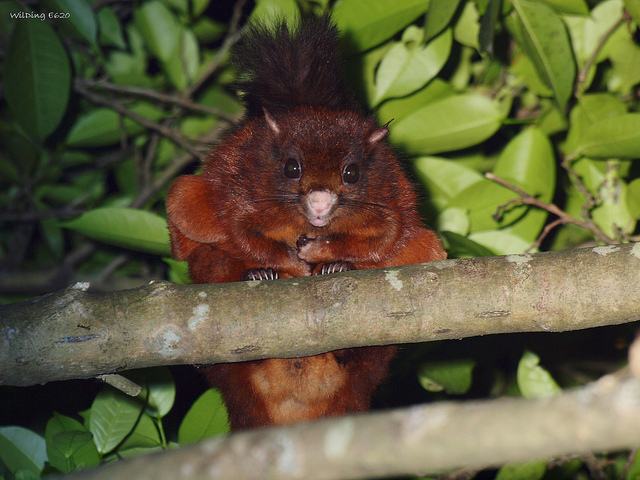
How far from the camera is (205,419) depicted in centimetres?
256

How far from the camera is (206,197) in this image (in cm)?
238

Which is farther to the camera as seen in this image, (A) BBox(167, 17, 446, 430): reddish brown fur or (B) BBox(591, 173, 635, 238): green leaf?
(B) BBox(591, 173, 635, 238): green leaf

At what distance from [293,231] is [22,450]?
154 centimetres

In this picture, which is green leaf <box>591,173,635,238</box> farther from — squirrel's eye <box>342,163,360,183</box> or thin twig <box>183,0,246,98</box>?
thin twig <box>183,0,246,98</box>

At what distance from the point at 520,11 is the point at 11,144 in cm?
342

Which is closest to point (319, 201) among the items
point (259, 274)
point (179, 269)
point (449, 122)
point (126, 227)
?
point (259, 274)

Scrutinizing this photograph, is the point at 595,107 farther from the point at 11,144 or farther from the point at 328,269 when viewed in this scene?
the point at 11,144

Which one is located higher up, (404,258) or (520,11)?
(520,11)

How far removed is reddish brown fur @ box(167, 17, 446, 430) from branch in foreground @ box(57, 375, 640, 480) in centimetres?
130

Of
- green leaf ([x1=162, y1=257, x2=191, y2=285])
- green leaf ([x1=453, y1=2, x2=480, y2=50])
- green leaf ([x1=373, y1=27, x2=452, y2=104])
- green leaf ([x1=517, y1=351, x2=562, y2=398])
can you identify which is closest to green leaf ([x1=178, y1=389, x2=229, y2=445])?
green leaf ([x1=162, y1=257, x2=191, y2=285])

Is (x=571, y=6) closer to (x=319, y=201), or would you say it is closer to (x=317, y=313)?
(x=319, y=201)

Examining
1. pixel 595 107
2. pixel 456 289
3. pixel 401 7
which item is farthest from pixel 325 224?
pixel 595 107

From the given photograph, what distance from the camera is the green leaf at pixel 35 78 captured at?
115 inches

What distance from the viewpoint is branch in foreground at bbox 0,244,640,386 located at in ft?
A: 5.39
